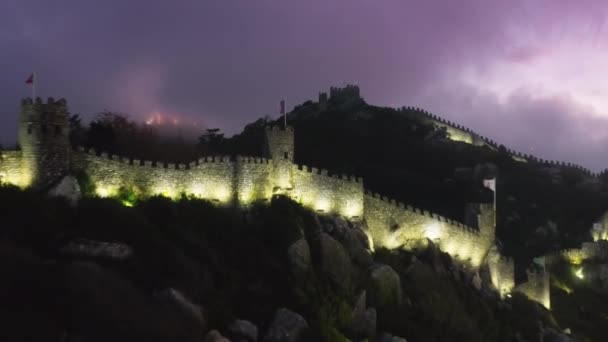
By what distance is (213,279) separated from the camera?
35.0 m

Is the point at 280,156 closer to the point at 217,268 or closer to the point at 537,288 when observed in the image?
the point at 217,268

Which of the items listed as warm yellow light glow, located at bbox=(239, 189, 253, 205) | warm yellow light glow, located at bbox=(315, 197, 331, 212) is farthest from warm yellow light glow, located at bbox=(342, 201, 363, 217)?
warm yellow light glow, located at bbox=(239, 189, 253, 205)

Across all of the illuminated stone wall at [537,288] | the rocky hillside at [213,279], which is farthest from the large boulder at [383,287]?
the illuminated stone wall at [537,288]

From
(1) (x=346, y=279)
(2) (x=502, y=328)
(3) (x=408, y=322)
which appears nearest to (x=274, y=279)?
(1) (x=346, y=279)

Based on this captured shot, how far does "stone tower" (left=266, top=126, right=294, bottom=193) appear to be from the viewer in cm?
4506

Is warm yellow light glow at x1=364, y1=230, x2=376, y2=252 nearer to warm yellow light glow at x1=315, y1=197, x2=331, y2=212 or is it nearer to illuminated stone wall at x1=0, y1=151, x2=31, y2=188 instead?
warm yellow light glow at x1=315, y1=197, x2=331, y2=212

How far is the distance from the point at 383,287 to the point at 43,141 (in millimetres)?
19370

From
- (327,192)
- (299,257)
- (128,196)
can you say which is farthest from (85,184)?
(327,192)

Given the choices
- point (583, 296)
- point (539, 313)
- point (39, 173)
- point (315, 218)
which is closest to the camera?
point (39, 173)

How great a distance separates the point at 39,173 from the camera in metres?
37.1

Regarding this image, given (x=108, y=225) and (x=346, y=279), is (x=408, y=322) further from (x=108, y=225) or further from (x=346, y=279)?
(x=108, y=225)

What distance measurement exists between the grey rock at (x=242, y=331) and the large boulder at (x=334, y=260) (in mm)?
8338

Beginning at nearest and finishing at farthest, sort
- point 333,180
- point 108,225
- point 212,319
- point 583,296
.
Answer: point 212,319
point 108,225
point 333,180
point 583,296

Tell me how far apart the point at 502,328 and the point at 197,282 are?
77.0 ft
